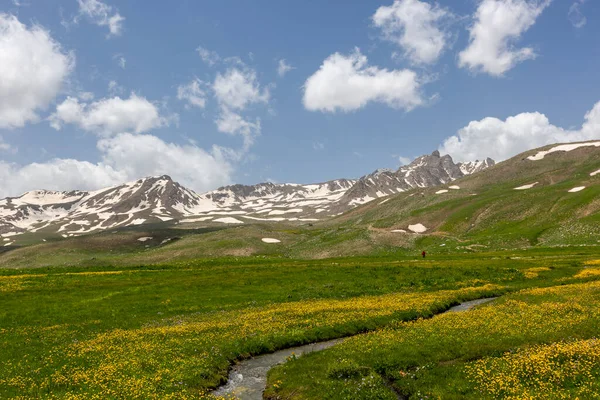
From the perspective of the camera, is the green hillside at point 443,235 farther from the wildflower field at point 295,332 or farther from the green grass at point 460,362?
the green grass at point 460,362

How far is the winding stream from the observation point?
71.6 ft

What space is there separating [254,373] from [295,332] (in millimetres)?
6766

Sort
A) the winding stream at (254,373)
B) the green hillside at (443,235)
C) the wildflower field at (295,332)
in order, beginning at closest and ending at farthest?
1. the wildflower field at (295,332)
2. the winding stream at (254,373)
3. the green hillside at (443,235)

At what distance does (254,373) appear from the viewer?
982 inches

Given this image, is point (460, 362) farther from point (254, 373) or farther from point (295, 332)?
point (295, 332)

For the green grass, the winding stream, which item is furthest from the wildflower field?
the winding stream

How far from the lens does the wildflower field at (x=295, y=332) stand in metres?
20.4

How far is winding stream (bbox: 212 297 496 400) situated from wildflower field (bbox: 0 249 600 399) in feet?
2.29

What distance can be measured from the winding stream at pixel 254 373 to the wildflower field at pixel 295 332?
2.29 feet

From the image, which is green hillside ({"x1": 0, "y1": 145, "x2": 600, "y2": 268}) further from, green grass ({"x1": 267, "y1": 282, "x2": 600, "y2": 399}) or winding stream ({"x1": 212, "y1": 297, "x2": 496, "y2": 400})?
winding stream ({"x1": 212, "y1": 297, "x2": 496, "y2": 400})

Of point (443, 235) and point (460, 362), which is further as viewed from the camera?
point (443, 235)

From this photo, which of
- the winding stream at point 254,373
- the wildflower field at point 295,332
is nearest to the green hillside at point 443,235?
the wildflower field at point 295,332

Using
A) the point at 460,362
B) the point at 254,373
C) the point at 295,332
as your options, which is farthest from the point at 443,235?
the point at 254,373

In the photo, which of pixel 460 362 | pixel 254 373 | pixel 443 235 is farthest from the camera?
pixel 443 235
